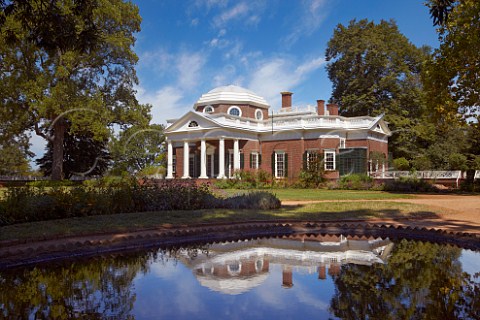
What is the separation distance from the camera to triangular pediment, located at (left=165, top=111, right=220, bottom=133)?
37.2 m

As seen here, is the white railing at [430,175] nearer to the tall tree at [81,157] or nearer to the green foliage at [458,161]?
the green foliage at [458,161]

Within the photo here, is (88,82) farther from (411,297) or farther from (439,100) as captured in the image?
(411,297)

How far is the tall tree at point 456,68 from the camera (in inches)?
708

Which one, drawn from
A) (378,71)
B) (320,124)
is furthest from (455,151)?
(378,71)

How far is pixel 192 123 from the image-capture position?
127 ft

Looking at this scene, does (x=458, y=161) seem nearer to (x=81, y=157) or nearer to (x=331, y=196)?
(x=331, y=196)

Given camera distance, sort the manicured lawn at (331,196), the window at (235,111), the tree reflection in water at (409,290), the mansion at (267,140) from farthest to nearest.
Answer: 1. the window at (235,111)
2. the mansion at (267,140)
3. the manicured lawn at (331,196)
4. the tree reflection in water at (409,290)

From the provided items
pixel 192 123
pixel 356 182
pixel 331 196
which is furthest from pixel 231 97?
pixel 331 196

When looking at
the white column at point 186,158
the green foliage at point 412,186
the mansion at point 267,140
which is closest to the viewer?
the green foliage at point 412,186

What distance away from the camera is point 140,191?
1411cm

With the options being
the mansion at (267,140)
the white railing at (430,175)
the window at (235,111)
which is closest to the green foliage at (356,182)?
the mansion at (267,140)

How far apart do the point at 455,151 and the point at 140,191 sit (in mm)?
27692

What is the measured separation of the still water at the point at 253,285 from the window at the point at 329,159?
26362 mm

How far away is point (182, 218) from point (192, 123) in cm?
2722
